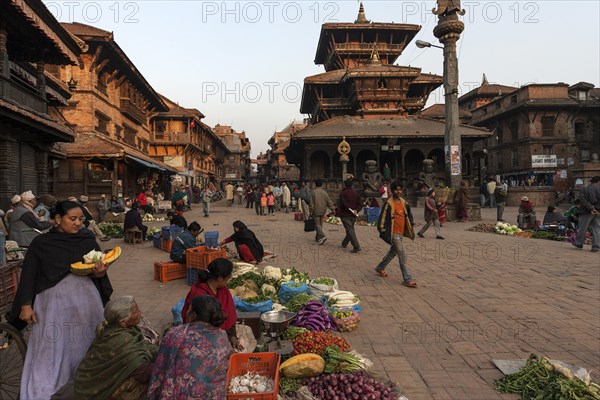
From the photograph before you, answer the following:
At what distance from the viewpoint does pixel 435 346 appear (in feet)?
14.3

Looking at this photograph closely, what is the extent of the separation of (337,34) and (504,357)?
124 feet

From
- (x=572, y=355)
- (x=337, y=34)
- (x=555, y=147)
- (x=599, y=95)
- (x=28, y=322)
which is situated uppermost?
(x=337, y=34)

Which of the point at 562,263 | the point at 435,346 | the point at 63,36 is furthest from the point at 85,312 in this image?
the point at 63,36

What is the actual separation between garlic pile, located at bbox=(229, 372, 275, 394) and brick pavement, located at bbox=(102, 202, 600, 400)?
4.24ft

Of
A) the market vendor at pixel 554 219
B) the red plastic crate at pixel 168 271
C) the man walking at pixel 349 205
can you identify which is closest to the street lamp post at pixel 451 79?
the market vendor at pixel 554 219

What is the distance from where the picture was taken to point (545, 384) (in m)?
3.29

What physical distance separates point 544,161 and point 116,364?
46298 millimetres

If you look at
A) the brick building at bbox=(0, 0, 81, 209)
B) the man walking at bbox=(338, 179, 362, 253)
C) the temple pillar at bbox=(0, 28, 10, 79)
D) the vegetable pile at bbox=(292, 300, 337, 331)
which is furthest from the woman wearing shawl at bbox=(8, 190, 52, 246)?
the man walking at bbox=(338, 179, 362, 253)

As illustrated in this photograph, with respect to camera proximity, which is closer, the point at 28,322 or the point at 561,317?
the point at 28,322

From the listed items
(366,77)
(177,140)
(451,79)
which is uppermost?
(366,77)

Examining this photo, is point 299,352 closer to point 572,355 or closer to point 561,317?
Result: point 572,355

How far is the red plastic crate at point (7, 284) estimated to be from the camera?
3766 millimetres

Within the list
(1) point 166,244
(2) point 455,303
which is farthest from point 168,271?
(2) point 455,303

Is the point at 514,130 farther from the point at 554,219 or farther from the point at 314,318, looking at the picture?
the point at 314,318
